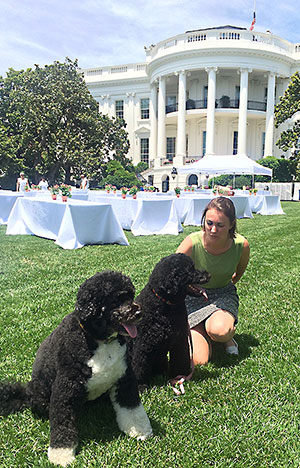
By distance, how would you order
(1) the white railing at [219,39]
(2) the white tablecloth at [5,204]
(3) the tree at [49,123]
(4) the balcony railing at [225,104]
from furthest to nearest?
1. (4) the balcony railing at [225,104]
2. (1) the white railing at [219,39]
3. (3) the tree at [49,123]
4. (2) the white tablecloth at [5,204]

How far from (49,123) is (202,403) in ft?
97.1

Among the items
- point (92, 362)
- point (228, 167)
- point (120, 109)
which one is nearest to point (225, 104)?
point (120, 109)

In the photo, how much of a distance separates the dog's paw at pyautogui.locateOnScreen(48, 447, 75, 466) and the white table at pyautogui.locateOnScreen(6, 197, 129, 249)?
625 cm

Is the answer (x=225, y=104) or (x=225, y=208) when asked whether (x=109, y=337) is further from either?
(x=225, y=104)

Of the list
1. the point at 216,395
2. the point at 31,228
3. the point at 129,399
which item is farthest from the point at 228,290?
the point at 31,228

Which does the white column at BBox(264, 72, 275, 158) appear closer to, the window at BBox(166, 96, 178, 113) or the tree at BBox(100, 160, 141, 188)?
the window at BBox(166, 96, 178, 113)

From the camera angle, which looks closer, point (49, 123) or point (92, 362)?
point (92, 362)

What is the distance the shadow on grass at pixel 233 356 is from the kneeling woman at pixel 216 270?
66 millimetres

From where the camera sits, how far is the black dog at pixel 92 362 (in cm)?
182

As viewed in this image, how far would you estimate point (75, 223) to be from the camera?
8234mm

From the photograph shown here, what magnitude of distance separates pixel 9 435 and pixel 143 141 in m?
47.0

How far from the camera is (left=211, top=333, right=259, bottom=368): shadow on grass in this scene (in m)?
3.05

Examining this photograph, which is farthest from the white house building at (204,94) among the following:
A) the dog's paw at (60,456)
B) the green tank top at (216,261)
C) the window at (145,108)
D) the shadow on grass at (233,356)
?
the dog's paw at (60,456)

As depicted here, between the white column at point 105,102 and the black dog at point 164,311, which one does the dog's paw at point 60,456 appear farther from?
the white column at point 105,102
